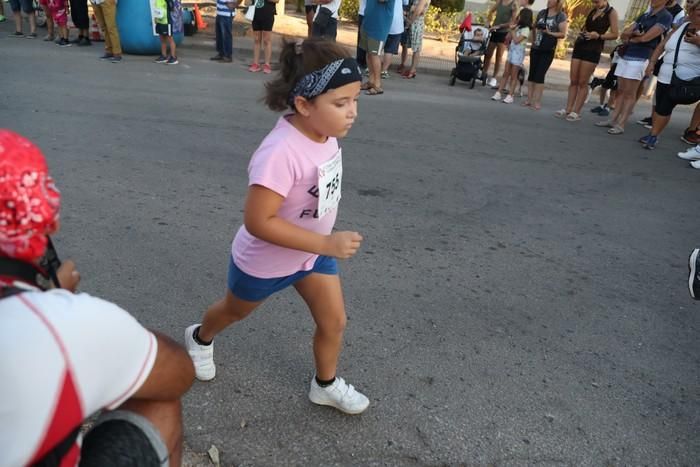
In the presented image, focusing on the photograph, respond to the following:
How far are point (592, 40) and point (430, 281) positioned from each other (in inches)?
233

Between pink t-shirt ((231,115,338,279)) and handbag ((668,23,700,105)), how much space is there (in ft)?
20.2

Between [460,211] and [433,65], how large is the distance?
8.19 metres

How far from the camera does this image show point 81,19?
10727 mm

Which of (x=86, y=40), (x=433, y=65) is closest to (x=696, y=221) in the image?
(x=433, y=65)

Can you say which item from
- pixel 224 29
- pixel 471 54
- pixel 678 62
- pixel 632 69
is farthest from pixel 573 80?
pixel 224 29

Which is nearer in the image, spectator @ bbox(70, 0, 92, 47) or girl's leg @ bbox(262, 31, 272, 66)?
girl's leg @ bbox(262, 31, 272, 66)

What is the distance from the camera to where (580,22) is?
1648 centimetres

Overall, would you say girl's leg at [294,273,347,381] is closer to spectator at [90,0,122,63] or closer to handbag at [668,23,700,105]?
handbag at [668,23,700,105]

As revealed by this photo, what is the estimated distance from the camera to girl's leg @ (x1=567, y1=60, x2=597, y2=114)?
7.99 meters

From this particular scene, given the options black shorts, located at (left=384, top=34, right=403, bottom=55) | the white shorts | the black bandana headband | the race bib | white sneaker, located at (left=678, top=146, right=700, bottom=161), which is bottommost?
white sneaker, located at (left=678, top=146, right=700, bottom=161)

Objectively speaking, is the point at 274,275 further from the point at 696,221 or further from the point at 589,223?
the point at 696,221

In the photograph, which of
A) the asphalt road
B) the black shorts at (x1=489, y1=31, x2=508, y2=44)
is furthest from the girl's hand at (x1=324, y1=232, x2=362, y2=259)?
the black shorts at (x1=489, y1=31, x2=508, y2=44)

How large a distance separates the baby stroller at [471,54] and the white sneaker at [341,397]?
8.96 metres

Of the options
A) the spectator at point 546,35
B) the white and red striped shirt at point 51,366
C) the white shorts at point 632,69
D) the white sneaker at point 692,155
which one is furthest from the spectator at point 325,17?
the white and red striped shirt at point 51,366
